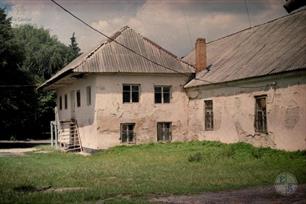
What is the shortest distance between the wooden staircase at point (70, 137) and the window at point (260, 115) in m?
10.6

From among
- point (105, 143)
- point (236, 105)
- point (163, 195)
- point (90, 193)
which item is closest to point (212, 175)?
point (163, 195)

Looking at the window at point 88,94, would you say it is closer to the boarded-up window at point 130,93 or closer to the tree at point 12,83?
the boarded-up window at point 130,93

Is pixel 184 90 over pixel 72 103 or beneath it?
over

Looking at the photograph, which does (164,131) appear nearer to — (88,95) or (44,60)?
(88,95)

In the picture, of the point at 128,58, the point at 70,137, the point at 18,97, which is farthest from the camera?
the point at 18,97

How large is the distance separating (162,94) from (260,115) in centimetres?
680

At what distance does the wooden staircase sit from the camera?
26891 millimetres

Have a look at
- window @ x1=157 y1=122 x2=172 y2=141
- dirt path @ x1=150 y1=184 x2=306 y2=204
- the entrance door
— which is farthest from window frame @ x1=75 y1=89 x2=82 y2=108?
dirt path @ x1=150 y1=184 x2=306 y2=204

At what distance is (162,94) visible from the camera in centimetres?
2547

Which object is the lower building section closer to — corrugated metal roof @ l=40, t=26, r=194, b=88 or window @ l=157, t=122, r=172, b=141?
window @ l=157, t=122, r=172, b=141

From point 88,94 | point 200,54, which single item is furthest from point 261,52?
point 88,94

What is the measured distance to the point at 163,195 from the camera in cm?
1020

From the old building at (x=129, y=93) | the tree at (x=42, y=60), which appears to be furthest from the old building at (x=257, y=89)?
the tree at (x=42, y=60)

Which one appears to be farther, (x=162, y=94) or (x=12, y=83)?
(x=12, y=83)
